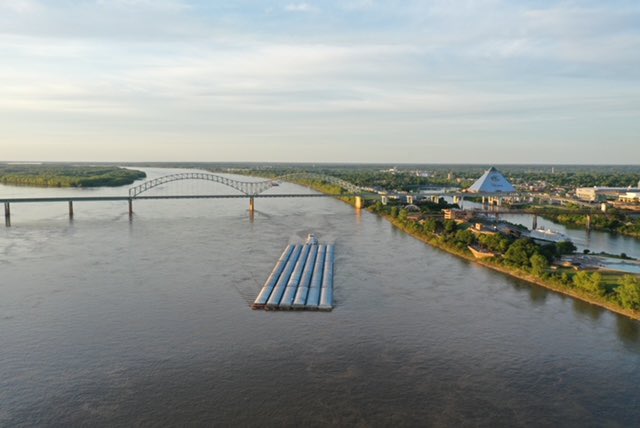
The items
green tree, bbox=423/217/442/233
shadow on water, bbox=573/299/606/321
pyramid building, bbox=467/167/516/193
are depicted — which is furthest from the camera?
pyramid building, bbox=467/167/516/193

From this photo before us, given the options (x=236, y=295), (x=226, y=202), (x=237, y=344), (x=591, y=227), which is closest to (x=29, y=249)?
(x=236, y=295)

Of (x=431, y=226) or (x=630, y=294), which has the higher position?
(x=431, y=226)

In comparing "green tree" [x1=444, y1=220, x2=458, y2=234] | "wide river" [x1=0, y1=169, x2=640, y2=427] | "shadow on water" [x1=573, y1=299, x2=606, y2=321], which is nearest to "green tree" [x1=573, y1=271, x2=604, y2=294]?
"shadow on water" [x1=573, y1=299, x2=606, y2=321]

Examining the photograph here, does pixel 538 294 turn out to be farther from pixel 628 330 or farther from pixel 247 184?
pixel 247 184

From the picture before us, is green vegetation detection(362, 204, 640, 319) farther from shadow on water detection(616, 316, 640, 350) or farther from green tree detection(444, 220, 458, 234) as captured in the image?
shadow on water detection(616, 316, 640, 350)

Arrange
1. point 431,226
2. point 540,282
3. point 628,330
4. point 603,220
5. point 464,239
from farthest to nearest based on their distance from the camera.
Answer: point 603,220
point 431,226
point 464,239
point 540,282
point 628,330

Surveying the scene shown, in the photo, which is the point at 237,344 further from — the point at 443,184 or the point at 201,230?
the point at 443,184

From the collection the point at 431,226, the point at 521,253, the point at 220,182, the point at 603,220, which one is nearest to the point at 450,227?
the point at 431,226

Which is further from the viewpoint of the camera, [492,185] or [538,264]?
[492,185]
